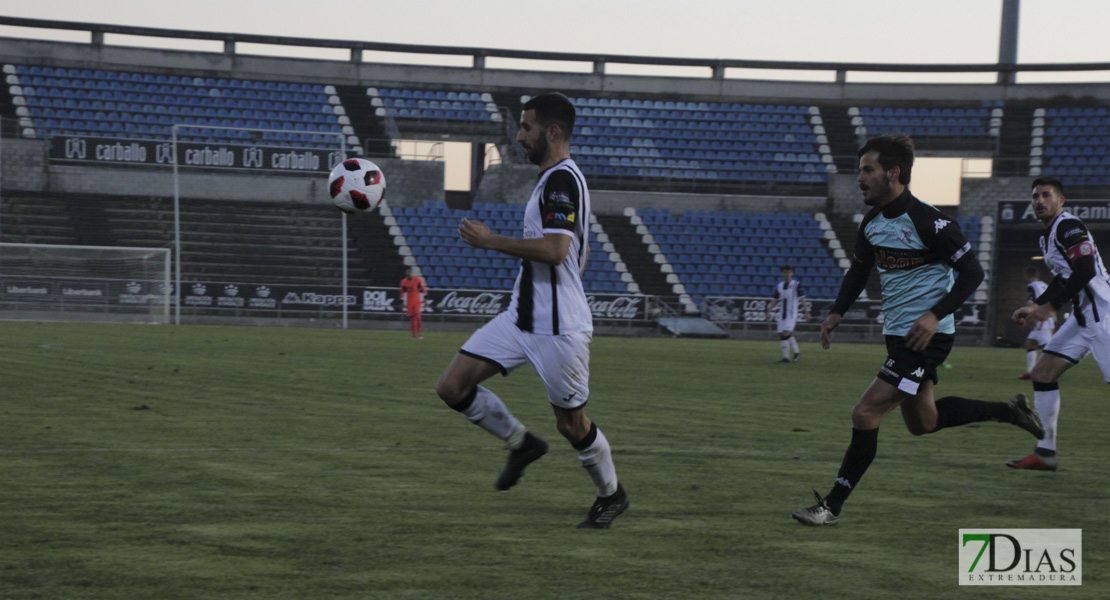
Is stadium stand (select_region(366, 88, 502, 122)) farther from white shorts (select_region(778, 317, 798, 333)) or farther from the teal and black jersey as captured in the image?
the teal and black jersey

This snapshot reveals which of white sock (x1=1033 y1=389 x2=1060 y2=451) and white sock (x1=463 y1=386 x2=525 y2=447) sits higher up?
white sock (x1=463 y1=386 x2=525 y2=447)

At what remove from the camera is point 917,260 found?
607cm

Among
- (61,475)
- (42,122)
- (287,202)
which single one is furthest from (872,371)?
(42,122)

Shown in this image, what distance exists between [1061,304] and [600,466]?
13.8 feet

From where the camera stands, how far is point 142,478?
652 centimetres

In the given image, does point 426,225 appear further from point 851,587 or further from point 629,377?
point 851,587

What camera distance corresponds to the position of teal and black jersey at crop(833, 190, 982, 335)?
19.5 feet

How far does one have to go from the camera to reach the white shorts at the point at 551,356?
5.53 meters

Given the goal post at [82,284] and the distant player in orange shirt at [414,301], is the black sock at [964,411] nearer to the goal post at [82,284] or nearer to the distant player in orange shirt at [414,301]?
the distant player in orange shirt at [414,301]

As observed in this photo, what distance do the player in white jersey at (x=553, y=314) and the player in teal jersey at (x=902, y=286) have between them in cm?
110

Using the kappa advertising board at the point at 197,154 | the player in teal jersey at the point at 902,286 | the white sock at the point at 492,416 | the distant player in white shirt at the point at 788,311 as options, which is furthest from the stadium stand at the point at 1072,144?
the white sock at the point at 492,416

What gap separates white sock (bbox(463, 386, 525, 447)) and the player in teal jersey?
4.91 ft

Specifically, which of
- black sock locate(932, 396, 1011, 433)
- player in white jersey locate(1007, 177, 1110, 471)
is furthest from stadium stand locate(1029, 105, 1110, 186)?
black sock locate(932, 396, 1011, 433)

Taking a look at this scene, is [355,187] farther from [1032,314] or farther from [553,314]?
[1032,314]
